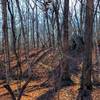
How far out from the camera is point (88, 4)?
45.1ft

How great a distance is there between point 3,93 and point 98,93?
4831 mm

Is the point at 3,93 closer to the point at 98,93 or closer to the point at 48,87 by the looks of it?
the point at 48,87

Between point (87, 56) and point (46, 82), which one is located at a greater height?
point (87, 56)

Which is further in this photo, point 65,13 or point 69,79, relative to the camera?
point 69,79

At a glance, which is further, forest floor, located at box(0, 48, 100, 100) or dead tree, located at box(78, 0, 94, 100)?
forest floor, located at box(0, 48, 100, 100)

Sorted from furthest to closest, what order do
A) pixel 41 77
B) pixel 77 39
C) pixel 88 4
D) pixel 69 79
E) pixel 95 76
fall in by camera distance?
pixel 77 39, pixel 41 77, pixel 95 76, pixel 69 79, pixel 88 4

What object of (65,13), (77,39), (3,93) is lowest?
(3,93)

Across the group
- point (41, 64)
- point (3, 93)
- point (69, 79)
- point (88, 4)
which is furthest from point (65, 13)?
point (41, 64)

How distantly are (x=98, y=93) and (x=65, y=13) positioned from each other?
13.4 ft

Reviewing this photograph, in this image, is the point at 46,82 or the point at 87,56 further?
the point at 46,82

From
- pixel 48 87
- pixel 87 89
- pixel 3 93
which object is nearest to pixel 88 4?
pixel 87 89

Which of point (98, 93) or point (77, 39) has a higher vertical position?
point (77, 39)

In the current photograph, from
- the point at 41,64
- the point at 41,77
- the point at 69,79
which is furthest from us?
the point at 41,64

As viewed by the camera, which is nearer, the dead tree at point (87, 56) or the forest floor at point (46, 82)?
the dead tree at point (87, 56)
